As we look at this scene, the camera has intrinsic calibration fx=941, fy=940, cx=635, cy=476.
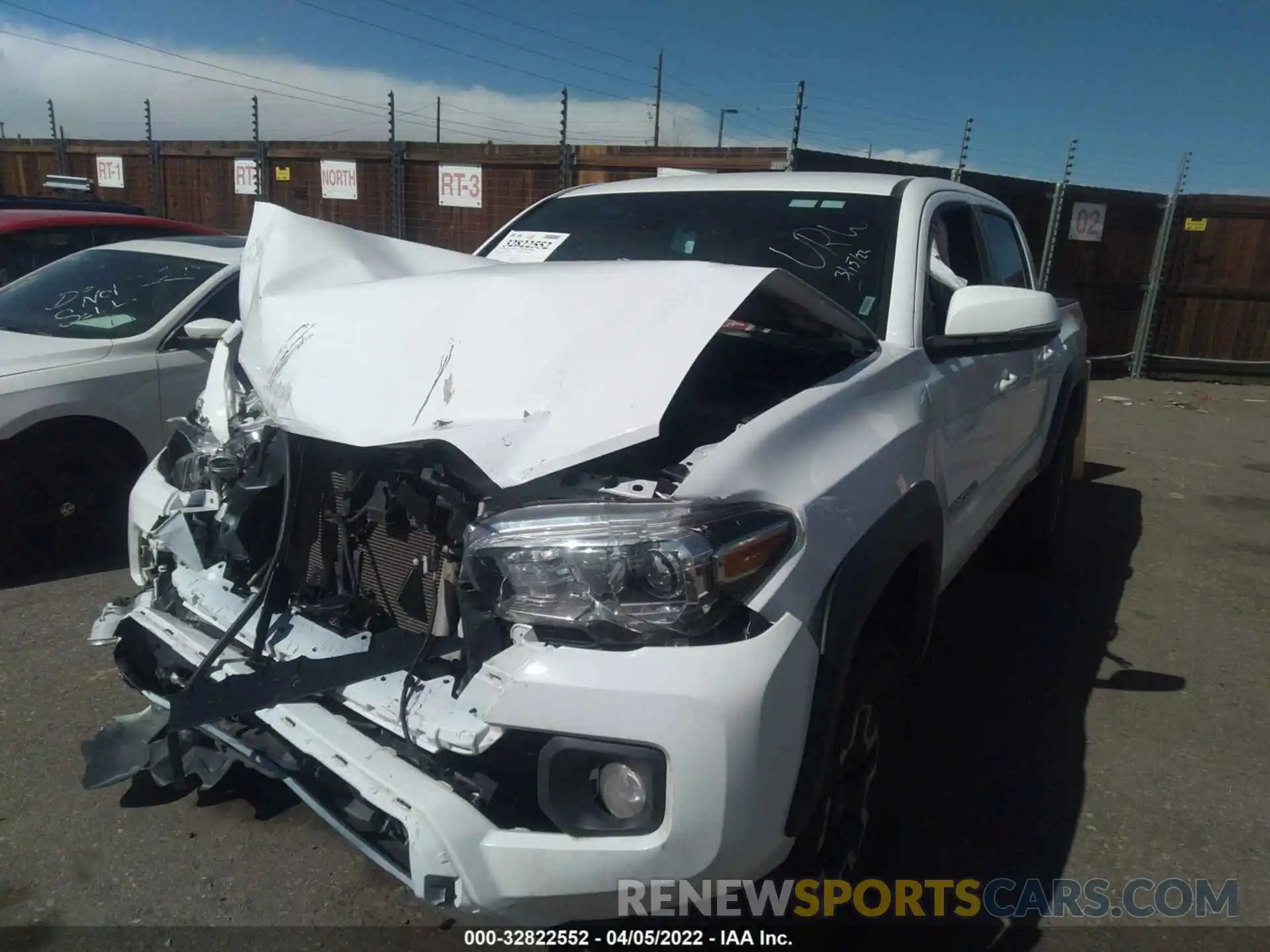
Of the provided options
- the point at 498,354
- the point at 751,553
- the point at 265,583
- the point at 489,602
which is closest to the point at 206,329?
the point at 265,583

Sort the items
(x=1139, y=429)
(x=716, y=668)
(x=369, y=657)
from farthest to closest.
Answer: (x=1139, y=429)
(x=369, y=657)
(x=716, y=668)

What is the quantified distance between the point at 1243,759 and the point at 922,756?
1.15 meters

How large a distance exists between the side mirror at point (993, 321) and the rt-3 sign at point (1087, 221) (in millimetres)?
10216

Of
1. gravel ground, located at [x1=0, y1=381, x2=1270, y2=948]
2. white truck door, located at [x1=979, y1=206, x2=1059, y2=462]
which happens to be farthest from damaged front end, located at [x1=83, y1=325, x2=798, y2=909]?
white truck door, located at [x1=979, y1=206, x2=1059, y2=462]

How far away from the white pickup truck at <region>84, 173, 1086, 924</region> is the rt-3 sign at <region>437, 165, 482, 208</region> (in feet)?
25.7

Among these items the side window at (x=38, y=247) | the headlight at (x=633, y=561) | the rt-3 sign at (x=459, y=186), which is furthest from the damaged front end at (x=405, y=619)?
the rt-3 sign at (x=459, y=186)

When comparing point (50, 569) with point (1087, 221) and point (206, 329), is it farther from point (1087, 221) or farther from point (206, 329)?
point (1087, 221)

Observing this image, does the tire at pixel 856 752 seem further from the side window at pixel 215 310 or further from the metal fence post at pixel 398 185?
the metal fence post at pixel 398 185

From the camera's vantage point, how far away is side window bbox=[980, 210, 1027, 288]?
3977mm

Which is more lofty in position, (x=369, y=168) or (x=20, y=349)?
(x=369, y=168)

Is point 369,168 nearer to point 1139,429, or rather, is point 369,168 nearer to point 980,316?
point 1139,429

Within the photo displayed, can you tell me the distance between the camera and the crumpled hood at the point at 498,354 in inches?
72.6

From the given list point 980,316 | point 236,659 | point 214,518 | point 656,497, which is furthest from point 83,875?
point 980,316

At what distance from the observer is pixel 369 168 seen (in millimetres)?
11117
